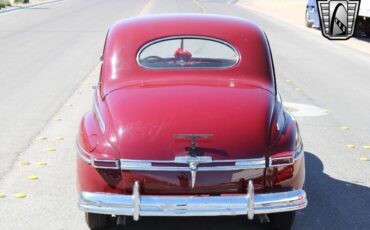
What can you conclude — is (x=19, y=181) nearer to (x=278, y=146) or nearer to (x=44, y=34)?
(x=278, y=146)

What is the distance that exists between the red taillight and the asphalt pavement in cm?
83

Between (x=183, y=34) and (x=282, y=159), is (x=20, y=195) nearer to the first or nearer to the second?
(x=183, y=34)

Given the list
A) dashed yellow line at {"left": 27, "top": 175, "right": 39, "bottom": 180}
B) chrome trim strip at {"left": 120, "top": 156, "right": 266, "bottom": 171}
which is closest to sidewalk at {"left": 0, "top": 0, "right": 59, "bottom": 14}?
dashed yellow line at {"left": 27, "top": 175, "right": 39, "bottom": 180}

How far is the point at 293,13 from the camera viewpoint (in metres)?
39.5

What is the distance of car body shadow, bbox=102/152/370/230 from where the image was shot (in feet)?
16.8

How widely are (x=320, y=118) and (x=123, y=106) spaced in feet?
17.0

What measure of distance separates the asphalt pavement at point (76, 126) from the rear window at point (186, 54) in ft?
4.22

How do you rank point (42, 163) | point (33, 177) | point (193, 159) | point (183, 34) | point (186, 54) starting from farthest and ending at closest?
point (42, 163), point (33, 177), point (186, 54), point (183, 34), point (193, 159)

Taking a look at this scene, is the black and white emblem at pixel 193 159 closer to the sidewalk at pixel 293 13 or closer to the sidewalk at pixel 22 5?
the sidewalk at pixel 293 13

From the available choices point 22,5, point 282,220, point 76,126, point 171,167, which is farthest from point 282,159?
point 22,5

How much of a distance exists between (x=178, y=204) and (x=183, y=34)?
191cm

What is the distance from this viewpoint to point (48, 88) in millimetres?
11414

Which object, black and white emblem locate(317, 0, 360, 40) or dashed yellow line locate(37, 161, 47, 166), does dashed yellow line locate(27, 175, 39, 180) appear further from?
black and white emblem locate(317, 0, 360, 40)

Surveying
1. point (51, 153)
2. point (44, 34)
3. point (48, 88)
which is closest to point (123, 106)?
point (51, 153)
